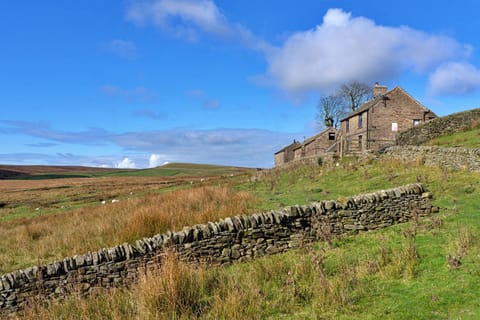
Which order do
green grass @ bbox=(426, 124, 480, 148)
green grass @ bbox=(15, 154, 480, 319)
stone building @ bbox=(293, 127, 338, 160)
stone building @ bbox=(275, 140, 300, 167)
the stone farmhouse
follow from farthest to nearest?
stone building @ bbox=(275, 140, 300, 167) → stone building @ bbox=(293, 127, 338, 160) → the stone farmhouse → green grass @ bbox=(426, 124, 480, 148) → green grass @ bbox=(15, 154, 480, 319)

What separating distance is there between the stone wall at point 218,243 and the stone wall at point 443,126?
20.6m

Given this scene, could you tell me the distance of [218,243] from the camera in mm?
7559

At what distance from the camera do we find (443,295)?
477 cm

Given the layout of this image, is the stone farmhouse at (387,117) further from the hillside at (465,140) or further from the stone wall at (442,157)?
the stone wall at (442,157)

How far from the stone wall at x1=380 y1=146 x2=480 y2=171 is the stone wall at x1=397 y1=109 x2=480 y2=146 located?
844 centimetres

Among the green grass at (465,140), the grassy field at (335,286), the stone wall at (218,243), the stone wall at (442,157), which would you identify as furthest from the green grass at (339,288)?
the green grass at (465,140)

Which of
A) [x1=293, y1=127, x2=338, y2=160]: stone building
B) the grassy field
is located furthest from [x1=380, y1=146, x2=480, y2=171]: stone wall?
[x1=293, y1=127, x2=338, y2=160]: stone building

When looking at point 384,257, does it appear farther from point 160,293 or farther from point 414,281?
point 160,293

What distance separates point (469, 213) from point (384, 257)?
4601 mm

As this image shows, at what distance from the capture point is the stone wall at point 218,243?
6281 mm

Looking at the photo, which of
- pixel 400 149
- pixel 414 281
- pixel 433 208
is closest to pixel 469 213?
pixel 433 208

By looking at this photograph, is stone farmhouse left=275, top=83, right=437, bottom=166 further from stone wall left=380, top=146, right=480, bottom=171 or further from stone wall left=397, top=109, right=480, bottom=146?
stone wall left=380, top=146, right=480, bottom=171

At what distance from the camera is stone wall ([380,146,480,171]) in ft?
48.4

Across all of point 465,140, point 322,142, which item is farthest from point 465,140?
point 322,142
